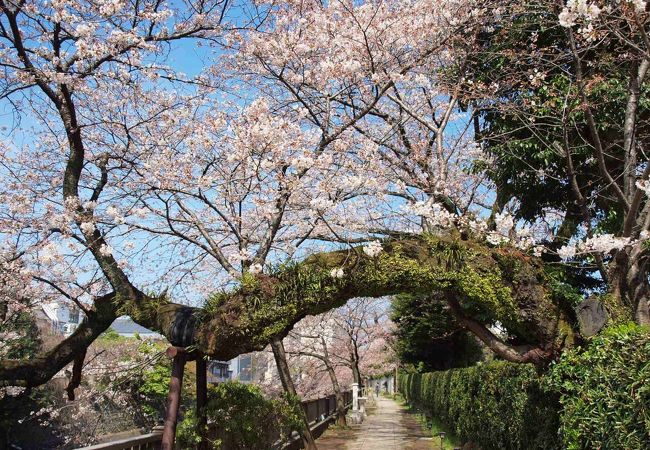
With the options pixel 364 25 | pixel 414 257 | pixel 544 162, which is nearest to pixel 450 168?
pixel 544 162

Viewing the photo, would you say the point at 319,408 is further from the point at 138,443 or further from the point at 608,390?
the point at 608,390

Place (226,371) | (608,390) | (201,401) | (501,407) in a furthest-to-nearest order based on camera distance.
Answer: (226,371) → (501,407) → (201,401) → (608,390)

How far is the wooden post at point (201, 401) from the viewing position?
619 centimetres

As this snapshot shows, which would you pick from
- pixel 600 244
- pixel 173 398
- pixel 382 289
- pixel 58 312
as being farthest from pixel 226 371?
pixel 600 244

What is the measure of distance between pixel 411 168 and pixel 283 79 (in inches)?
137

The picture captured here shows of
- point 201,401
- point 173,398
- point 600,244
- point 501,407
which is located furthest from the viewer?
point 501,407

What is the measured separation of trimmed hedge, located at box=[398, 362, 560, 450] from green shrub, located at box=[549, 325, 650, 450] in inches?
22.7

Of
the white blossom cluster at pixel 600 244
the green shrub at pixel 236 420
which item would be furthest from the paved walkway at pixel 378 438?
the white blossom cluster at pixel 600 244

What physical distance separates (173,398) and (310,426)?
9.60m

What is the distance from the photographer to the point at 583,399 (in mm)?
4469

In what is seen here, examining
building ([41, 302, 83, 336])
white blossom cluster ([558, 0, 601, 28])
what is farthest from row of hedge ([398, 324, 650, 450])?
building ([41, 302, 83, 336])

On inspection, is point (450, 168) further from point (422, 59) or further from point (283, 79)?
point (283, 79)

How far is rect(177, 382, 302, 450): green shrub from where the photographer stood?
20.5 feet


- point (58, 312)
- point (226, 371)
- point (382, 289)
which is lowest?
point (226, 371)
